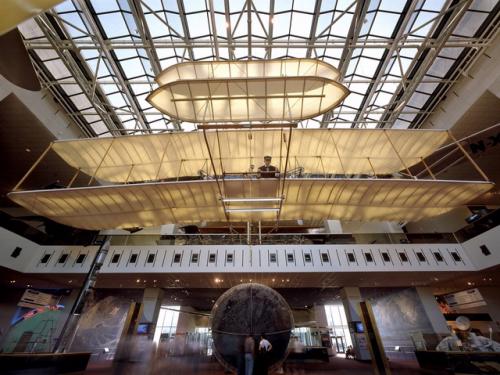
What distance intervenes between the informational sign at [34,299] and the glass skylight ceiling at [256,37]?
520 inches

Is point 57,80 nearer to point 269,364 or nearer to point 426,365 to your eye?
point 269,364

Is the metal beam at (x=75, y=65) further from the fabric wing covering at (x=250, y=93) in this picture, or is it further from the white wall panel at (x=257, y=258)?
the white wall panel at (x=257, y=258)

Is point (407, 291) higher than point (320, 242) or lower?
lower

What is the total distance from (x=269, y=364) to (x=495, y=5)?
661 inches

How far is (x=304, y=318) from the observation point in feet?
91.7

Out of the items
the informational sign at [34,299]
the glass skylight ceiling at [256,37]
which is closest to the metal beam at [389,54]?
the glass skylight ceiling at [256,37]

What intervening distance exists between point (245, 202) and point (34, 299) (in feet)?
60.8

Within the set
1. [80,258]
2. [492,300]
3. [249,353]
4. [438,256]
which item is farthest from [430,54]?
[80,258]

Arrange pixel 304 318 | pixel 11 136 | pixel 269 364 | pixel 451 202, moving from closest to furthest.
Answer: pixel 269 364 → pixel 451 202 → pixel 11 136 → pixel 304 318

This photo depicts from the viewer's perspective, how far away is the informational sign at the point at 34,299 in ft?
54.4

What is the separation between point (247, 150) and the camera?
10.5m

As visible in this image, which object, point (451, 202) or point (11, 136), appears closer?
point (451, 202)

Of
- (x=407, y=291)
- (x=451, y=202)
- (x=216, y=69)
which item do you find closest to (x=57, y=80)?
(x=216, y=69)

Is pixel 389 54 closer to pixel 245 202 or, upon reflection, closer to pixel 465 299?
pixel 245 202
